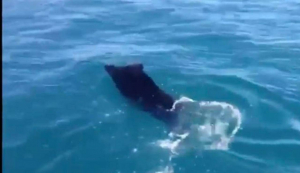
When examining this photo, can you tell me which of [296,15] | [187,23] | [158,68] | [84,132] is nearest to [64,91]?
[84,132]

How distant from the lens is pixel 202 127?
29.9 ft

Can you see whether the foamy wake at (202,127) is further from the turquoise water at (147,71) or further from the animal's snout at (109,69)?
the animal's snout at (109,69)

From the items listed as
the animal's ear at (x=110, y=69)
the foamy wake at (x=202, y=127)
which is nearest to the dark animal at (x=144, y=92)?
the animal's ear at (x=110, y=69)

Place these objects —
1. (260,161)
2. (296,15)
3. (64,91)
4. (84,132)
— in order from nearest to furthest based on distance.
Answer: (260,161)
(84,132)
(64,91)
(296,15)

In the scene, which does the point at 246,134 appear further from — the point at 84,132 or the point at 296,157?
the point at 84,132

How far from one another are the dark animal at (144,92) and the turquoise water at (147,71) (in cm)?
25

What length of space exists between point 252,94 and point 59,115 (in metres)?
4.49

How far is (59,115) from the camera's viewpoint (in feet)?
31.3

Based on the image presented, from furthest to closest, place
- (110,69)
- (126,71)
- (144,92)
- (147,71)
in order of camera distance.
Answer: (147,71) < (110,69) < (126,71) < (144,92)

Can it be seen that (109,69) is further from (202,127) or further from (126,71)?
(202,127)

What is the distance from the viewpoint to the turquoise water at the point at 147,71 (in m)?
8.30

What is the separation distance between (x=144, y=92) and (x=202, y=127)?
1477mm

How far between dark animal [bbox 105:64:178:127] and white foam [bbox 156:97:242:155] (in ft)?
0.70

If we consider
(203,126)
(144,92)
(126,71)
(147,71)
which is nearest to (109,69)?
(126,71)
